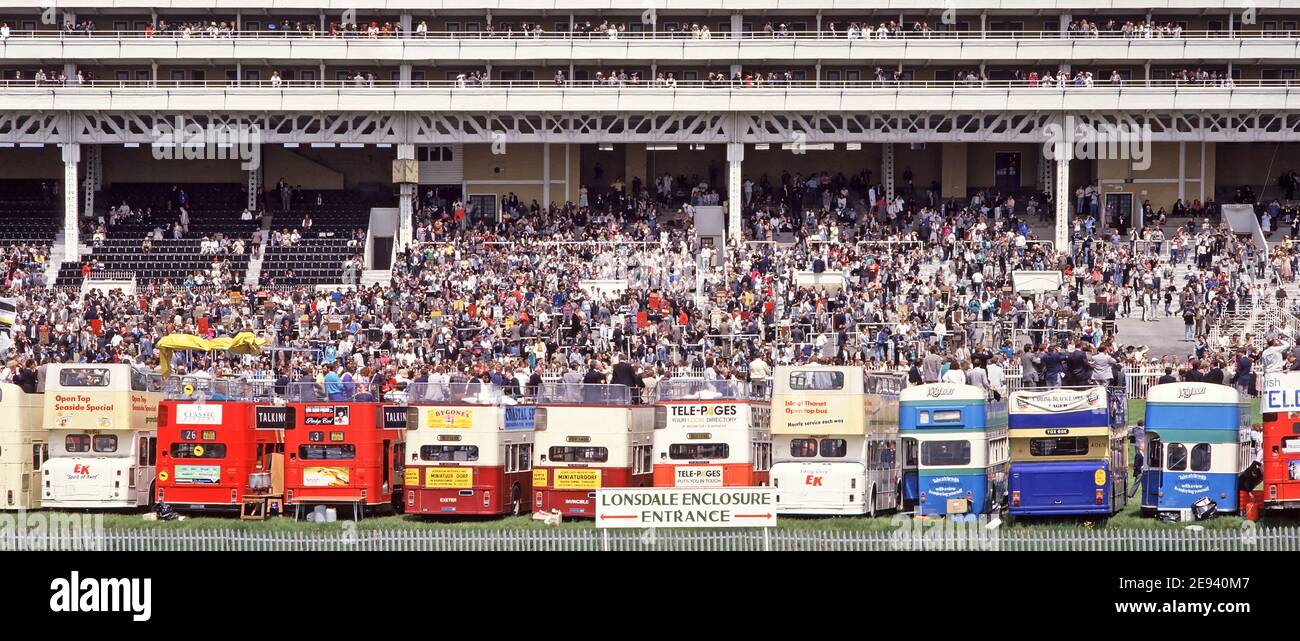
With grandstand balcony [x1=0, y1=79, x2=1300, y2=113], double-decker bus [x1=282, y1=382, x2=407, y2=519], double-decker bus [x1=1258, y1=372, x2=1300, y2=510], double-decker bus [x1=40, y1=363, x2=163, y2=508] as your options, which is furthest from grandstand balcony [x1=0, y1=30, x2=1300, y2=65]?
double-decker bus [x1=1258, y1=372, x2=1300, y2=510]

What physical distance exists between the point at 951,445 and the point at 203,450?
42.7ft

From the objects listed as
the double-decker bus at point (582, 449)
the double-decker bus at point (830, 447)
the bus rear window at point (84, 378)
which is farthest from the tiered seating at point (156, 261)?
the double-decker bus at point (830, 447)

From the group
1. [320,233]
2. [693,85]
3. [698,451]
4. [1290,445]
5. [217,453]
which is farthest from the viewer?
[693,85]

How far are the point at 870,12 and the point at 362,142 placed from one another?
1985 cm

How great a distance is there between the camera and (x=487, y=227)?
75.1 meters

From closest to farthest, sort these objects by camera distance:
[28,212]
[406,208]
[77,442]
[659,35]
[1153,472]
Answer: [1153,472], [77,442], [406,208], [28,212], [659,35]

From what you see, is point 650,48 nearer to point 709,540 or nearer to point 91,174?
point 91,174

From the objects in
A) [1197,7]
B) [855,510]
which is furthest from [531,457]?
[1197,7]

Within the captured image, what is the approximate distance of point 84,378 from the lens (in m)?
38.5

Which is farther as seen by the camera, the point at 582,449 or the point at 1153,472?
the point at 582,449

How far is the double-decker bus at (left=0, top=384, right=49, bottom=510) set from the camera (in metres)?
37.8

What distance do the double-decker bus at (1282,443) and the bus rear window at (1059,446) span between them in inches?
115

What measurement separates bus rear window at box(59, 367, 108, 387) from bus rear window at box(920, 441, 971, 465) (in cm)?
1467

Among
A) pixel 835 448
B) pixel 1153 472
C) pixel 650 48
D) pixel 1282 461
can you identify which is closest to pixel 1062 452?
pixel 1153 472
